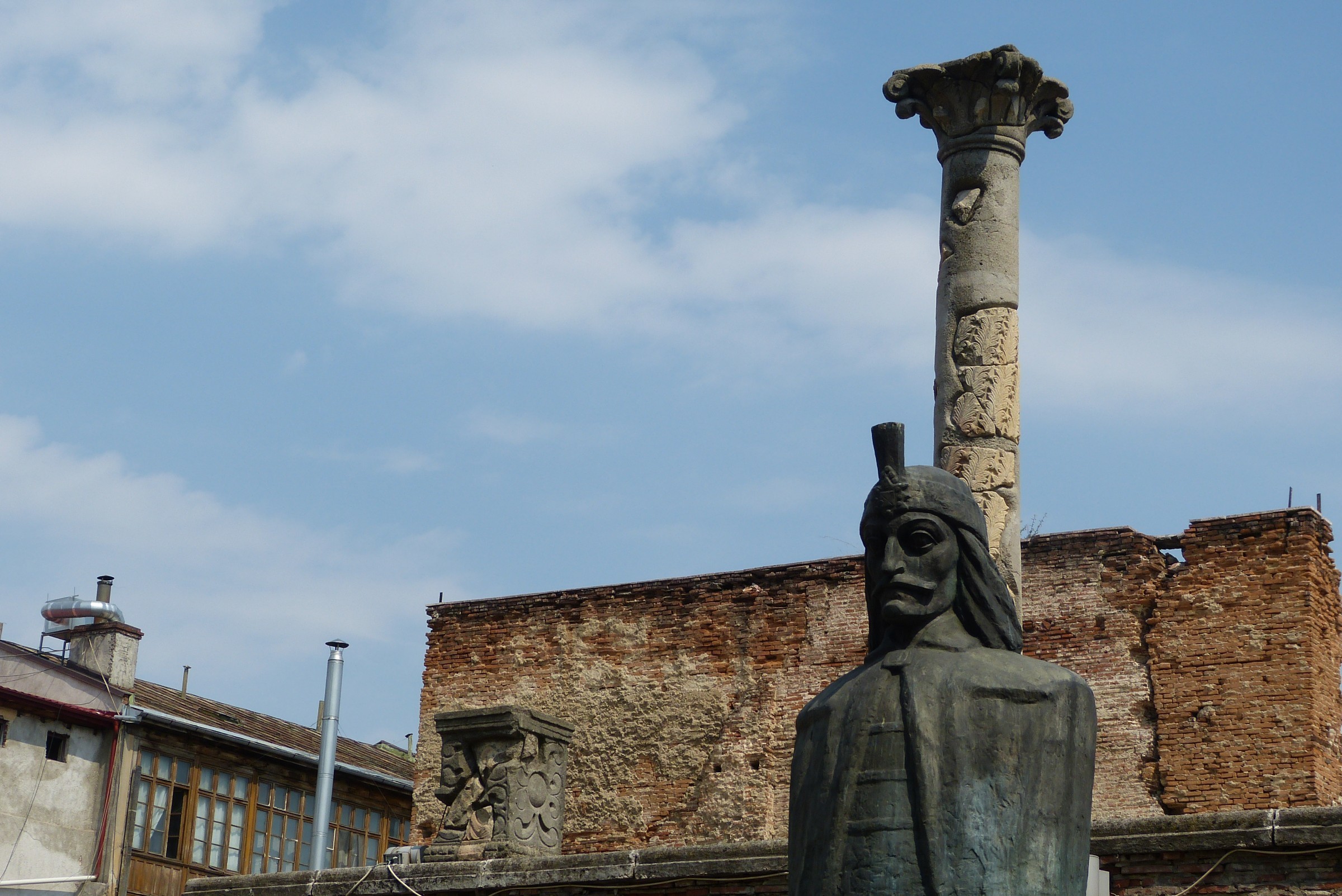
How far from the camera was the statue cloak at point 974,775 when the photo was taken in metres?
3.79

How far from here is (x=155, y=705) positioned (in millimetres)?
22391

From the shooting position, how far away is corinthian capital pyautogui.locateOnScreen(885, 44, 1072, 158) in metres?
12.1

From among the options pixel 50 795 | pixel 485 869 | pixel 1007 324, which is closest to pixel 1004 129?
pixel 1007 324

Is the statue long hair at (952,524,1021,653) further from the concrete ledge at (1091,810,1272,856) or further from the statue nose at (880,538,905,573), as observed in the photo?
the concrete ledge at (1091,810,1272,856)

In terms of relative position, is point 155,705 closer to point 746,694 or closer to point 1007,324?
point 746,694

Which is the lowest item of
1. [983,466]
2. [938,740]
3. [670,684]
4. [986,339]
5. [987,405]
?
[938,740]

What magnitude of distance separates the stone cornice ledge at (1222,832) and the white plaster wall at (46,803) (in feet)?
46.5

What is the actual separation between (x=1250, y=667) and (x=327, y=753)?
1018cm

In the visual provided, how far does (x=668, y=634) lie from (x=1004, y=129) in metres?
8.40

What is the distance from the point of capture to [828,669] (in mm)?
18438

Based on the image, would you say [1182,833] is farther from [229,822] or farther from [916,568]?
[229,822]

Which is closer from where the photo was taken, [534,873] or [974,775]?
[974,775]

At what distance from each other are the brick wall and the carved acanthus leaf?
5577 millimetres

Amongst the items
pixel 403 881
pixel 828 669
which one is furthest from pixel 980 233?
pixel 828 669
